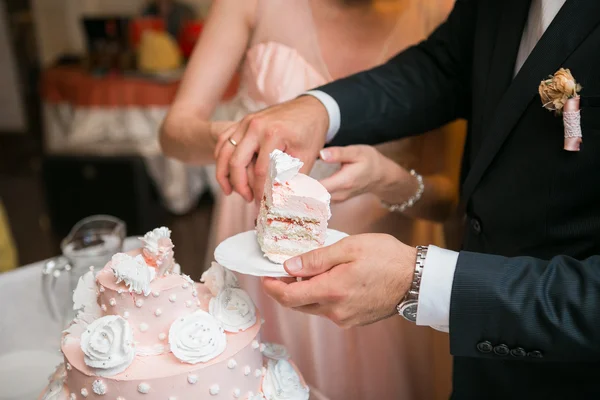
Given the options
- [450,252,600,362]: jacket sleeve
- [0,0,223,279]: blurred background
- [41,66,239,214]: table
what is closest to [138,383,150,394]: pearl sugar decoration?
[450,252,600,362]: jacket sleeve

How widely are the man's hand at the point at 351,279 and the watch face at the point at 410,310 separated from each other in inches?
0.5

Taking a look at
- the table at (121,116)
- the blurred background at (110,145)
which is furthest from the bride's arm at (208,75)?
the table at (121,116)

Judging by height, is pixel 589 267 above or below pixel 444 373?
above

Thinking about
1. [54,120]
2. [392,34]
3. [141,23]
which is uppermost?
[392,34]

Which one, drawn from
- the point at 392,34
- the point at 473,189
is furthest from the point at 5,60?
the point at 473,189

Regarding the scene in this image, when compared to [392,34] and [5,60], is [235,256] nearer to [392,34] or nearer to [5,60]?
[392,34]

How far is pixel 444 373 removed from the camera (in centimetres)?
135

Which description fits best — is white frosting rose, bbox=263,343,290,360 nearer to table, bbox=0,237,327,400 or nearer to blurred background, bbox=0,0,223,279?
table, bbox=0,237,327,400

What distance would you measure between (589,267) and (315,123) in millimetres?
590

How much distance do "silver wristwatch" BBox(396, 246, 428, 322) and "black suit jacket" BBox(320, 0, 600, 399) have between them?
0.05 metres

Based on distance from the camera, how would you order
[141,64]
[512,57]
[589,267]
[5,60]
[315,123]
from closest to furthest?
[589,267]
[512,57]
[315,123]
[141,64]
[5,60]

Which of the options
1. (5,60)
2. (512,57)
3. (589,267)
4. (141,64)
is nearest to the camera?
(589,267)

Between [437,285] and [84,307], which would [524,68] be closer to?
[437,285]

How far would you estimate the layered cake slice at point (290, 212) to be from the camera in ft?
3.15
